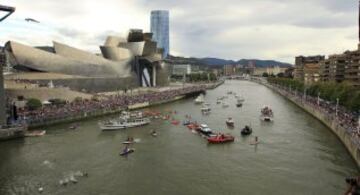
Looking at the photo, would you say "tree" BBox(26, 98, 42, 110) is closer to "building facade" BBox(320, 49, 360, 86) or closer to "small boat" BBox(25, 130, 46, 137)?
"small boat" BBox(25, 130, 46, 137)

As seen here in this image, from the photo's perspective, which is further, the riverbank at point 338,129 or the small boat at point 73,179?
the riverbank at point 338,129

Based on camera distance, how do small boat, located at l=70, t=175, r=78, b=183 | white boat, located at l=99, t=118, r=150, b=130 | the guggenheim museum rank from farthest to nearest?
the guggenheim museum
white boat, located at l=99, t=118, r=150, b=130
small boat, located at l=70, t=175, r=78, b=183

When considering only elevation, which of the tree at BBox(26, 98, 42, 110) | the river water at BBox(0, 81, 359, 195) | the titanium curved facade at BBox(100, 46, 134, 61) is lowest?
the river water at BBox(0, 81, 359, 195)

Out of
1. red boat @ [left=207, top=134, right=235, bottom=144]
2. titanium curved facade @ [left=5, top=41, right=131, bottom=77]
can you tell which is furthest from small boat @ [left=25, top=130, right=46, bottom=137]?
titanium curved facade @ [left=5, top=41, right=131, bottom=77]

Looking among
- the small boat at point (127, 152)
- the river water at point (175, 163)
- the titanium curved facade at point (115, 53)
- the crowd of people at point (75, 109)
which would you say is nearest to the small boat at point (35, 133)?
the river water at point (175, 163)

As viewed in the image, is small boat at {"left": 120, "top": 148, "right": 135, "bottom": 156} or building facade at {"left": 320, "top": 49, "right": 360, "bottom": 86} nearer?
small boat at {"left": 120, "top": 148, "right": 135, "bottom": 156}

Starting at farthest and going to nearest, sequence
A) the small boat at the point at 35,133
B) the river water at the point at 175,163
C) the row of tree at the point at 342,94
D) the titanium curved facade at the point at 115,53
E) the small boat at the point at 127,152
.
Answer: the titanium curved facade at the point at 115,53 → the row of tree at the point at 342,94 → the small boat at the point at 35,133 → the small boat at the point at 127,152 → the river water at the point at 175,163

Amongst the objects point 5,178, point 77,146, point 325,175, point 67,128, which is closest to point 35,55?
point 67,128

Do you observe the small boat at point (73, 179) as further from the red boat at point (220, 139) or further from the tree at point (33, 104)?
the tree at point (33, 104)
